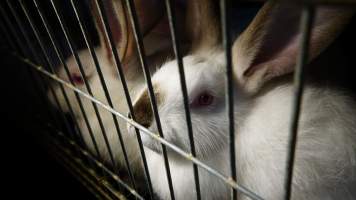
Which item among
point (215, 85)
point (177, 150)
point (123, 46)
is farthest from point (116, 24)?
point (177, 150)

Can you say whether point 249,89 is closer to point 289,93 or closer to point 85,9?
point 289,93

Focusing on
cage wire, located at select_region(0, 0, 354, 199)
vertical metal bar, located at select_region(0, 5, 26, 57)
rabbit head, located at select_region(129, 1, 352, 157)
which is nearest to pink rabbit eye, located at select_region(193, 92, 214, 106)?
rabbit head, located at select_region(129, 1, 352, 157)

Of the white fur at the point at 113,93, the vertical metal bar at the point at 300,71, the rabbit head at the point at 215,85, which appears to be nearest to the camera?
the vertical metal bar at the point at 300,71

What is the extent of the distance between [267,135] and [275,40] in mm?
180

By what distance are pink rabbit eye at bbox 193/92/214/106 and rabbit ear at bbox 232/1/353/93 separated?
7 cm

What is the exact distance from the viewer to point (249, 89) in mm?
708

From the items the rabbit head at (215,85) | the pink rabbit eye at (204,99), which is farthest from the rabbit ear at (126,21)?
the pink rabbit eye at (204,99)

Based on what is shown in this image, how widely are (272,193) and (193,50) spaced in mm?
367

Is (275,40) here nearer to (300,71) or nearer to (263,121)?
(263,121)

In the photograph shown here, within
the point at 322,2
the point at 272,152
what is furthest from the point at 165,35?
the point at 322,2

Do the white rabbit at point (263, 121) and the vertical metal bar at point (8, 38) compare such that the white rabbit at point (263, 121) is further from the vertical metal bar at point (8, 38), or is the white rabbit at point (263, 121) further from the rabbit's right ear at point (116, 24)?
the vertical metal bar at point (8, 38)

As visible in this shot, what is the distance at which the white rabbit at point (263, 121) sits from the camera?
0.65 metres

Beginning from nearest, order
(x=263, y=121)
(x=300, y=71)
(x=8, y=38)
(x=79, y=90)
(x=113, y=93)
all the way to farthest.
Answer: (x=300, y=71), (x=263, y=121), (x=79, y=90), (x=113, y=93), (x=8, y=38)

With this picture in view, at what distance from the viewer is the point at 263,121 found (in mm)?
687
